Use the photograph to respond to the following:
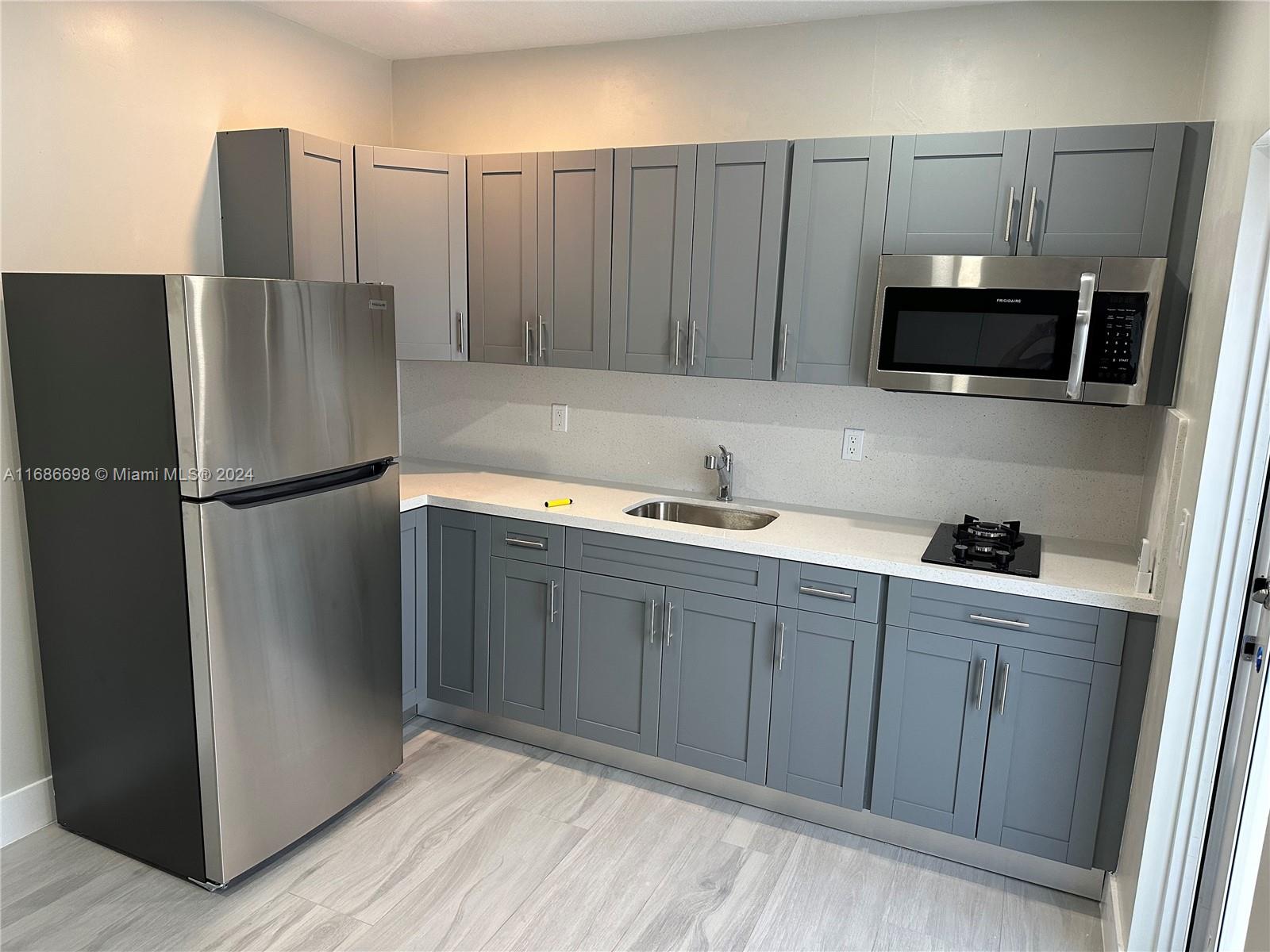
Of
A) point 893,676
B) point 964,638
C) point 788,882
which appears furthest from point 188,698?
point 964,638

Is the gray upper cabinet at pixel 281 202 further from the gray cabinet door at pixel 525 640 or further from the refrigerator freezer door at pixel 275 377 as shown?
the gray cabinet door at pixel 525 640

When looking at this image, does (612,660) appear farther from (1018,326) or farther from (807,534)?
(1018,326)

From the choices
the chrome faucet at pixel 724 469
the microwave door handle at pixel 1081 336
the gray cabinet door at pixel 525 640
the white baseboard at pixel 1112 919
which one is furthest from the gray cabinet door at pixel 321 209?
the white baseboard at pixel 1112 919

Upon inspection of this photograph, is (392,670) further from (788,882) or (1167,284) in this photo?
(1167,284)

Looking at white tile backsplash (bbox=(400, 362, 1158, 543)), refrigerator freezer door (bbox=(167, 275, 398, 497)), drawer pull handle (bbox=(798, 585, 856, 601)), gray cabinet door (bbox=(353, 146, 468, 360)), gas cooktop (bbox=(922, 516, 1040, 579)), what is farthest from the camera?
gray cabinet door (bbox=(353, 146, 468, 360))

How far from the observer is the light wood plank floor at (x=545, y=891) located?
2176 millimetres

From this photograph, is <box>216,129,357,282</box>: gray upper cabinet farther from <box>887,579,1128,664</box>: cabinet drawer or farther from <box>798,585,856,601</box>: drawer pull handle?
<box>887,579,1128,664</box>: cabinet drawer

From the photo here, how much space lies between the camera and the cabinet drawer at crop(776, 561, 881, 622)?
8.18 feet

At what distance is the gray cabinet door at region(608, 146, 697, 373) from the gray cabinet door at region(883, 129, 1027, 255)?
67 centimetres

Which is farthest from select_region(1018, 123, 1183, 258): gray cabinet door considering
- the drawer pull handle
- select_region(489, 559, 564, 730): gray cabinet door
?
select_region(489, 559, 564, 730): gray cabinet door

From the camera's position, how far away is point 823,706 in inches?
102

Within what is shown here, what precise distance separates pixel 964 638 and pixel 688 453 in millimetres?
1295

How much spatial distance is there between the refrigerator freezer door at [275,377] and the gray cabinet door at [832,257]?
4.16 feet

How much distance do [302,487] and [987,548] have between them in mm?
1960
